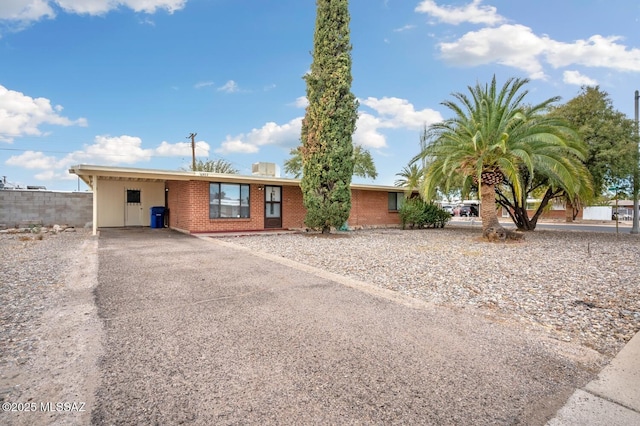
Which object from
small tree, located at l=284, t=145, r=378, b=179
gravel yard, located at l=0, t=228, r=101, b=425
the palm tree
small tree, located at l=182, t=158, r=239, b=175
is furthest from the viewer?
small tree, located at l=182, t=158, r=239, b=175

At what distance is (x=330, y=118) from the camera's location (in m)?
12.9

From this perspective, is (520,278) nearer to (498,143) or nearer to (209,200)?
(498,143)

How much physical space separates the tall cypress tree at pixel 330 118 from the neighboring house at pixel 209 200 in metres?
2.77

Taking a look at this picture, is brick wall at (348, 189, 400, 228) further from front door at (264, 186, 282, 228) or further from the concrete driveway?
the concrete driveway

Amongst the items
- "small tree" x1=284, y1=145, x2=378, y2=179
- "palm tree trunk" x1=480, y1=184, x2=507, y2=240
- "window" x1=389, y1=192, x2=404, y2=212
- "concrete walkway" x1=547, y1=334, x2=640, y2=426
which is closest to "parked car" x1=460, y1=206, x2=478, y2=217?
"small tree" x1=284, y1=145, x2=378, y2=179

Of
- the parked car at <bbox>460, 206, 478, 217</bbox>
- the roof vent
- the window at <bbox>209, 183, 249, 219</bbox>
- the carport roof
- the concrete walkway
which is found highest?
the roof vent

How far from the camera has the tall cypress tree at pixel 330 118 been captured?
12953mm

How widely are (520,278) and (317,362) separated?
16.6ft

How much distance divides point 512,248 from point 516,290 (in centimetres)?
575

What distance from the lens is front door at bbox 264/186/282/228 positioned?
1594 cm

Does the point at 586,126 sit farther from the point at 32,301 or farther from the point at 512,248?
the point at 32,301

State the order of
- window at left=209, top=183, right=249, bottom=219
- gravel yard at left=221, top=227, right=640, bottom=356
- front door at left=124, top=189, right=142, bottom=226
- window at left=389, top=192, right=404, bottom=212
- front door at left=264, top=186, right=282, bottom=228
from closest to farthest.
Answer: gravel yard at left=221, top=227, right=640, bottom=356, window at left=209, top=183, right=249, bottom=219, front door at left=264, top=186, right=282, bottom=228, front door at left=124, top=189, right=142, bottom=226, window at left=389, top=192, right=404, bottom=212

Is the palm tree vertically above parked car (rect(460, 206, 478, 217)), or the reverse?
the palm tree

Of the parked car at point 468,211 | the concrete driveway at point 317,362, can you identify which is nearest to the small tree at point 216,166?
the parked car at point 468,211
